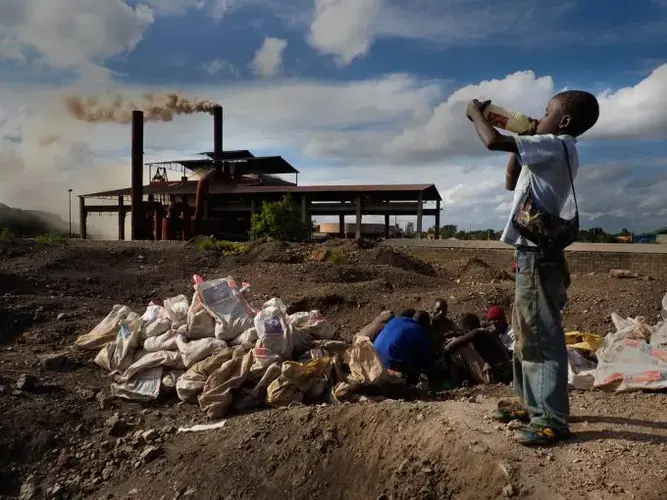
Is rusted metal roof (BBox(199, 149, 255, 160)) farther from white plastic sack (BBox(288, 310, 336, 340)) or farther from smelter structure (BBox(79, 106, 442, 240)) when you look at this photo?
white plastic sack (BBox(288, 310, 336, 340))

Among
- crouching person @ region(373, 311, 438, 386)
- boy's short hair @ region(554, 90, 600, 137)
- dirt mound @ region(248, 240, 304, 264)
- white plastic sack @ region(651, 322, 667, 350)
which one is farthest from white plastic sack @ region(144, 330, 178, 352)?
dirt mound @ region(248, 240, 304, 264)

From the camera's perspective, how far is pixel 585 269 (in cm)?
1516

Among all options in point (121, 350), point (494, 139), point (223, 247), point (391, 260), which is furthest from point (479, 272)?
point (494, 139)

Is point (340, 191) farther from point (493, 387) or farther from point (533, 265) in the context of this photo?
point (533, 265)

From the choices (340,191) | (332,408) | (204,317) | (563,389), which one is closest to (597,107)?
(563,389)

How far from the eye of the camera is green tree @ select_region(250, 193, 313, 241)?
67.5 ft

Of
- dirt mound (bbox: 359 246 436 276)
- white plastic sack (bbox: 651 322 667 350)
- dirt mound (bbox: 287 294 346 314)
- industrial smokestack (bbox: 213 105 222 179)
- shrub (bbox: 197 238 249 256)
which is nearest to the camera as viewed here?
white plastic sack (bbox: 651 322 667 350)

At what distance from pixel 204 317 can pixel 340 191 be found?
1868cm

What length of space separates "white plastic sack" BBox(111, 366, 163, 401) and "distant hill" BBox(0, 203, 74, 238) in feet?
112

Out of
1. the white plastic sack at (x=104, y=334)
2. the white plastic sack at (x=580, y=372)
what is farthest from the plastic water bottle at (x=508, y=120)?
the white plastic sack at (x=104, y=334)

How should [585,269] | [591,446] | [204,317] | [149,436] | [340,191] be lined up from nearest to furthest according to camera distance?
[591,446], [149,436], [204,317], [585,269], [340,191]

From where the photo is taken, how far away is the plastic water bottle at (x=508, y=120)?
2787mm

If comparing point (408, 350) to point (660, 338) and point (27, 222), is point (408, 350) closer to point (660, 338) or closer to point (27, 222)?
point (660, 338)

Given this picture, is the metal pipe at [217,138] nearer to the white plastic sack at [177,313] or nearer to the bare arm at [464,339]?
the white plastic sack at [177,313]
